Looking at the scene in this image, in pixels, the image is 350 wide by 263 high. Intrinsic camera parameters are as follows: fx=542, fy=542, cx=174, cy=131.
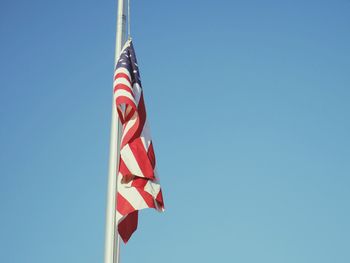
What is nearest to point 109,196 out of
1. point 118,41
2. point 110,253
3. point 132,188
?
point 132,188

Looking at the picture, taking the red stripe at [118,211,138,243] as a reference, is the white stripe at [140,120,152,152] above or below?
above

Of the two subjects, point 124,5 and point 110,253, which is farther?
point 124,5

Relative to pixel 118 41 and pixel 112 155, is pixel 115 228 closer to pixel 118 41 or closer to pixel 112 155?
pixel 112 155

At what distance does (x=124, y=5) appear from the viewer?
13.3 meters

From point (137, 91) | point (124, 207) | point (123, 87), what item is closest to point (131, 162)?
point (124, 207)

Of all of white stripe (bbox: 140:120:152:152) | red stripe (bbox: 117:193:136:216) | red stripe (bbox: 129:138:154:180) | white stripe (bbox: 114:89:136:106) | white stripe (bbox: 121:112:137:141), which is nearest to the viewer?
red stripe (bbox: 117:193:136:216)

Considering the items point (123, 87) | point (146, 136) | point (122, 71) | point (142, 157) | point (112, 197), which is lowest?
point (112, 197)

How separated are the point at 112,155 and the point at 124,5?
4093 mm

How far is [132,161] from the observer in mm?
11141

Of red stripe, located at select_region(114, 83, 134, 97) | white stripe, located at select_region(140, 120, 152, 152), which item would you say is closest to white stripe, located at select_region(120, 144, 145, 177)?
white stripe, located at select_region(140, 120, 152, 152)

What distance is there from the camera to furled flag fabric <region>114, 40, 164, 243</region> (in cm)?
1101

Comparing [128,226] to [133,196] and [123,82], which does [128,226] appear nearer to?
[133,196]

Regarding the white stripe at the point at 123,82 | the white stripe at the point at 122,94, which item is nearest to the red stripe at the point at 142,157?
the white stripe at the point at 122,94

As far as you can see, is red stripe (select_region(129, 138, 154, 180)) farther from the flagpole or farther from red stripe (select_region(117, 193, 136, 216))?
red stripe (select_region(117, 193, 136, 216))
